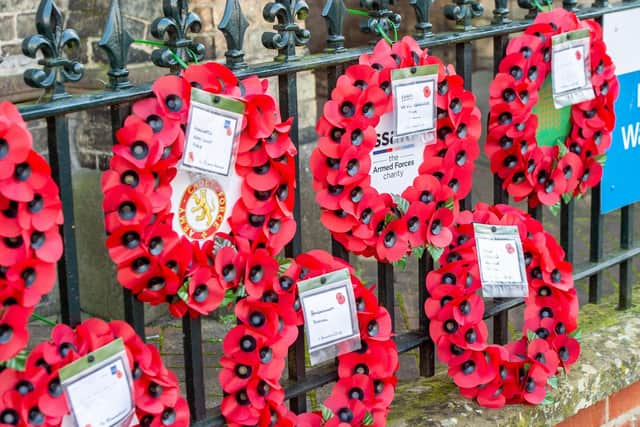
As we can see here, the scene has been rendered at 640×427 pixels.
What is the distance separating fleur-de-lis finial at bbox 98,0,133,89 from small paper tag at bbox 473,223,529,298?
1000 mm

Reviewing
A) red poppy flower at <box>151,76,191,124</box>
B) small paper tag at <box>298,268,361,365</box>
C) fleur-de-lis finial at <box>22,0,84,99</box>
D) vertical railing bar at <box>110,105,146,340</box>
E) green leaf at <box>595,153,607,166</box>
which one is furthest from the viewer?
green leaf at <box>595,153,607,166</box>

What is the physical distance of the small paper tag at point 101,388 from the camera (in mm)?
1832

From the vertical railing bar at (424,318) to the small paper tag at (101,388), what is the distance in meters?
0.86

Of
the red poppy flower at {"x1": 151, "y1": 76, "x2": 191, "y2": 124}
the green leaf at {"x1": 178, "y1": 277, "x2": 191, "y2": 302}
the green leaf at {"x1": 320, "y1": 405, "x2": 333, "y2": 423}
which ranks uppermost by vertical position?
the red poppy flower at {"x1": 151, "y1": 76, "x2": 191, "y2": 124}

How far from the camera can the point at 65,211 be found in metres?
1.90

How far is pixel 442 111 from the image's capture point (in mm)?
2461

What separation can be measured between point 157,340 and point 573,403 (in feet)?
5.33

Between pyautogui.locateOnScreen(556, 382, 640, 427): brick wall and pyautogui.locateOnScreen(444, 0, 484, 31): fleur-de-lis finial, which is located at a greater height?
pyautogui.locateOnScreen(444, 0, 484, 31): fleur-de-lis finial

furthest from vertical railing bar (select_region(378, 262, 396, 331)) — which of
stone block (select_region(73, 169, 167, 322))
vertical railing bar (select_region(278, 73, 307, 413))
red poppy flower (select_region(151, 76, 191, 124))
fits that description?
stone block (select_region(73, 169, 167, 322))

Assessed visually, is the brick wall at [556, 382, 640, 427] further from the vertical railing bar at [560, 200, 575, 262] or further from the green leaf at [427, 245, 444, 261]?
the green leaf at [427, 245, 444, 261]

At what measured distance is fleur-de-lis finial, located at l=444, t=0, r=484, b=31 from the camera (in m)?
2.57

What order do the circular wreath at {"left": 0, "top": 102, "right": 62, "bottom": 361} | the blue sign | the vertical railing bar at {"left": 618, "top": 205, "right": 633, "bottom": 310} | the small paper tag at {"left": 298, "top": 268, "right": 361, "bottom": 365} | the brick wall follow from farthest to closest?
the vertical railing bar at {"left": 618, "top": 205, "right": 633, "bottom": 310} < the blue sign < the brick wall < the small paper tag at {"left": 298, "top": 268, "right": 361, "bottom": 365} < the circular wreath at {"left": 0, "top": 102, "right": 62, "bottom": 361}

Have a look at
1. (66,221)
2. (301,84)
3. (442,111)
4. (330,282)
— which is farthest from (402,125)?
(301,84)

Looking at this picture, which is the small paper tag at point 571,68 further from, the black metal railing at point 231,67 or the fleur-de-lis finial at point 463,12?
the fleur-de-lis finial at point 463,12
